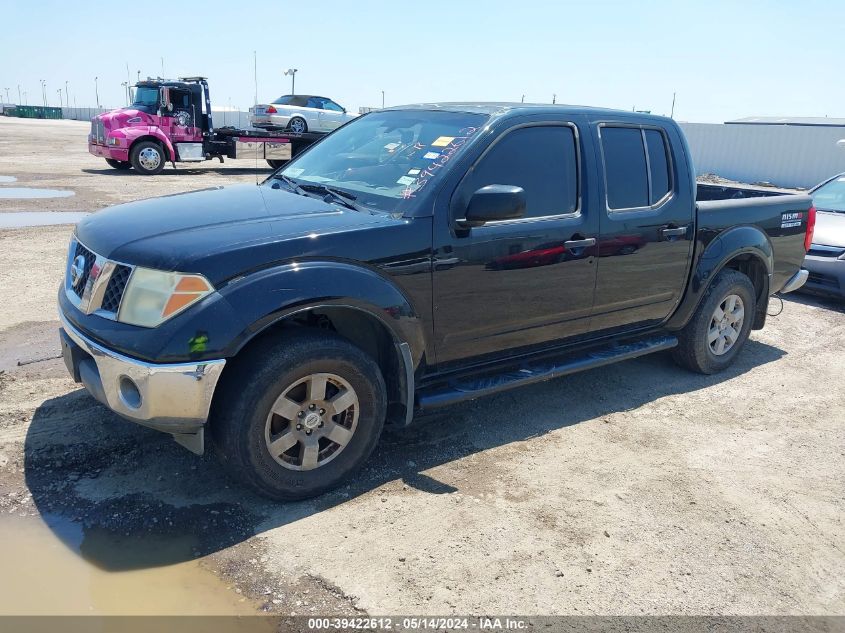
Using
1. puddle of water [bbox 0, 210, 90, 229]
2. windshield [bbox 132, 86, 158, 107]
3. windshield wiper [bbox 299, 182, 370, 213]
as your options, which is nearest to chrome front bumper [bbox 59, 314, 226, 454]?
windshield wiper [bbox 299, 182, 370, 213]

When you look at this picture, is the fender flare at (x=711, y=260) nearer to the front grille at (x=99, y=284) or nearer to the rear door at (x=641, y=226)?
the rear door at (x=641, y=226)

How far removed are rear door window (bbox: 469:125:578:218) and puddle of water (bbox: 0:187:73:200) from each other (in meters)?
12.1

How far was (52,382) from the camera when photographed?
4641 mm

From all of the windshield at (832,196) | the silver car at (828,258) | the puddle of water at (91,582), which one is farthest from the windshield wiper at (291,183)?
the windshield at (832,196)

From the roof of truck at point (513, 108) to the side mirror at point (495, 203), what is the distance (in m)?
0.67

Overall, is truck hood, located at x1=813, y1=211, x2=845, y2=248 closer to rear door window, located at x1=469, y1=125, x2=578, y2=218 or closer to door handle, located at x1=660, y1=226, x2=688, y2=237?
door handle, located at x1=660, y1=226, x2=688, y2=237

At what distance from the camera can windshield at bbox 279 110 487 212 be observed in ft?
12.9

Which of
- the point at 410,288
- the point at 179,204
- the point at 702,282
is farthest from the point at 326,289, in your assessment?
the point at 702,282

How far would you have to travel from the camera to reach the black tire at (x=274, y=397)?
3.23m

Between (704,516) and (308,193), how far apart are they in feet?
9.30

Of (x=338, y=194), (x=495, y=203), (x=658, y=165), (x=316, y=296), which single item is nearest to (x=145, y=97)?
(x=338, y=194)

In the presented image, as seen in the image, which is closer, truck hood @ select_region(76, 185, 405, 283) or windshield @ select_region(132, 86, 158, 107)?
truck hood @ select_region(76, 185, 405, 283)

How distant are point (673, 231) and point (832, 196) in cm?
584

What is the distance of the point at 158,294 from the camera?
312 centimetres
